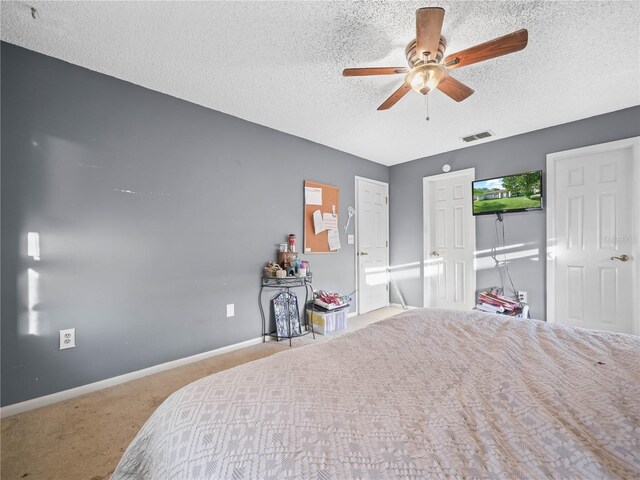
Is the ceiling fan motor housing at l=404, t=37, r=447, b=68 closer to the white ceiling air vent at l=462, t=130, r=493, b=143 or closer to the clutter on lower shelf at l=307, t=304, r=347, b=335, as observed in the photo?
the white ceiling air vent at l=462, t=130, r=493, b=143

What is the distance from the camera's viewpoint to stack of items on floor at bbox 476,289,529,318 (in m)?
3.06

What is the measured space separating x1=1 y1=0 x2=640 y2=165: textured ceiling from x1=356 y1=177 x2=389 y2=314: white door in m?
1.48

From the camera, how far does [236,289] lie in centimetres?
279

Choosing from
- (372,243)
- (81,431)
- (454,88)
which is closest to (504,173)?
(372,243)

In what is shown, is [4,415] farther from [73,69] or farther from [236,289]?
[73,69]

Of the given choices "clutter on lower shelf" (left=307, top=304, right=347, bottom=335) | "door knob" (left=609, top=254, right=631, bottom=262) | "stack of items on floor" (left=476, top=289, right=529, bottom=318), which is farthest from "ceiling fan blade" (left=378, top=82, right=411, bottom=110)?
"door knob" (left=609, top=254, right=631, bottom=262)

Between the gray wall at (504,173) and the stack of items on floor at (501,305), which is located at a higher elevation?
the gray wall at (504,173)

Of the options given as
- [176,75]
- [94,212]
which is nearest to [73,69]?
[176,75]

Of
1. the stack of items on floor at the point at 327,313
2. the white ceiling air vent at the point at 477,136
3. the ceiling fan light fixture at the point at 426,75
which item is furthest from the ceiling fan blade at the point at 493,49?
the stack of items on floor at the point at 327,313

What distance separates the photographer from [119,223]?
2.15m

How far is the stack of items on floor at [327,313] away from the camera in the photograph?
320cm

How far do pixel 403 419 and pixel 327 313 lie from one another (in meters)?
2.56

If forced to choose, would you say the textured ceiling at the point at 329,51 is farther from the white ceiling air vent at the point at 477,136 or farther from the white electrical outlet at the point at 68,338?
the white electrical outlet at the point at 68,338

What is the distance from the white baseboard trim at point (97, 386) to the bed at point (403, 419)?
1.68m
